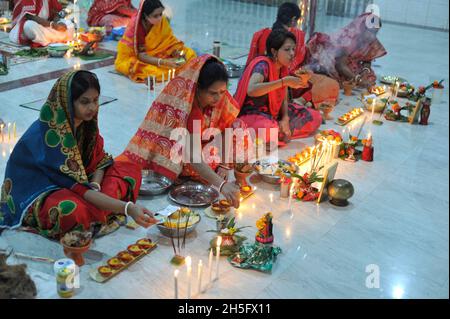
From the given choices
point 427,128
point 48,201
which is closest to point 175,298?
point 48,201

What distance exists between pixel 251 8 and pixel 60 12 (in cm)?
565

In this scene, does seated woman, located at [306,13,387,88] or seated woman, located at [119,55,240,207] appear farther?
seated woman, located at [306,13,387,88]

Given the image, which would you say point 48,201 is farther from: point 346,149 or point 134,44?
point 134,44

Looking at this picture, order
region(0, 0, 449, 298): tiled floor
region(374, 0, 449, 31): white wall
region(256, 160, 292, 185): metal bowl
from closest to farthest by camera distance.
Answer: region(0, 0, 449, 298): tiled floor
region(256, 160, 292, 185): metal bowl
region(374, 0, 449, 31): white wall

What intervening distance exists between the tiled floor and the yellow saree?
31cm

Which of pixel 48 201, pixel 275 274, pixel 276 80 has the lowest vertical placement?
pixel 275 274

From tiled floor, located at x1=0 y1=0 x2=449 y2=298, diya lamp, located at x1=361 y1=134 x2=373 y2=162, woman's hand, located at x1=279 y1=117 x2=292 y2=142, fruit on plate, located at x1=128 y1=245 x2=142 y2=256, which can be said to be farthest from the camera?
woman's hand, located at x1=279 y1=117 x2=292 y2=142

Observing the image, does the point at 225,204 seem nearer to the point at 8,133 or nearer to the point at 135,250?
the point at 135,250

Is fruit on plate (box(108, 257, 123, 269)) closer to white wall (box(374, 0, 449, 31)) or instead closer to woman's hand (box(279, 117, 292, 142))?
woman's hand (box(279, 117, 292, 142))

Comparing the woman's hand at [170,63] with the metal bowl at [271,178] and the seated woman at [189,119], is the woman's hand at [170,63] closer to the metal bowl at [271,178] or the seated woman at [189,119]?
the seated woman at [189,119]

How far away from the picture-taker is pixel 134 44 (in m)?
6.61

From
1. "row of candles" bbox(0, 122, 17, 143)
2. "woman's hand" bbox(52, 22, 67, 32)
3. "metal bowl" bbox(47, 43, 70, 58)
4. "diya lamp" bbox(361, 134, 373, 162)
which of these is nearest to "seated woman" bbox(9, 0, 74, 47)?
"woman's hand" bbox(52, 22, 67, 32)

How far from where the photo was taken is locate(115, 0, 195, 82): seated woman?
654 cm

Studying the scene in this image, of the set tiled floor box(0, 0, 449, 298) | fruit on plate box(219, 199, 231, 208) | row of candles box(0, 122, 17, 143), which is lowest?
tiled floor box(0, 0, 449, 298)
